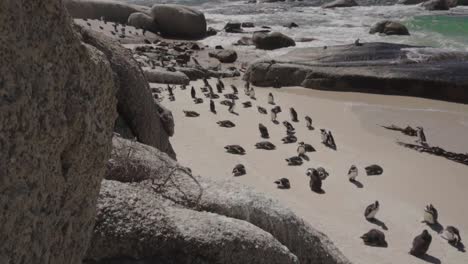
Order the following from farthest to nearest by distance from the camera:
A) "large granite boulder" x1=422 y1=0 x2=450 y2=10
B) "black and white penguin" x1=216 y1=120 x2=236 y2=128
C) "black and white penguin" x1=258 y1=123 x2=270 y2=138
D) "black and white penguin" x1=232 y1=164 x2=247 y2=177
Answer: "large granite boulder" x1=422 y1=0 x2=450 y2=10 < "black and white penguin" x1=216 y1=120 x2=236 y2=128 < "black and white penguin" x1=258 y1=123 x2=270 y2=138 < "black and white penguin" x1=232 y1=164 x2=247 y2=177

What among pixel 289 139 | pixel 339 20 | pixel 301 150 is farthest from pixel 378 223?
pixel 339 20

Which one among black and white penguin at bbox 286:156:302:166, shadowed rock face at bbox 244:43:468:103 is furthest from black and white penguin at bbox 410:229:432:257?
shadowed rock face at bbox 244:43:468:103

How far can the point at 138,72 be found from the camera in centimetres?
723

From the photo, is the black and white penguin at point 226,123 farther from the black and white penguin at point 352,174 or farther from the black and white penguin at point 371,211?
the black and white penguin at point 371,211

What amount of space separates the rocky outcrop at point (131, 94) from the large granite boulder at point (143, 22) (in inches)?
1068

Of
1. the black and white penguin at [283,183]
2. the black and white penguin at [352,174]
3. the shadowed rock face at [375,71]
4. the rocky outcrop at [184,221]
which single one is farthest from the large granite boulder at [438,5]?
the rocky outcrop at [184,221]

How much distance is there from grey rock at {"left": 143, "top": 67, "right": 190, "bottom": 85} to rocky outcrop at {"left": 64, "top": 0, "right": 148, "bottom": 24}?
15.2 meters

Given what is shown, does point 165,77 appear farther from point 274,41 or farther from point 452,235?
point 452,235

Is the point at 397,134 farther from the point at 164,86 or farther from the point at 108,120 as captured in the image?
the point at 108,120

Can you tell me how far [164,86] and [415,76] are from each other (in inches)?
322

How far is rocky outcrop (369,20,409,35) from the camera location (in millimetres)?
33647

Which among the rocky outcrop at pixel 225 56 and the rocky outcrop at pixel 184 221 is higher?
the rocky outcrop at pixel 184 221

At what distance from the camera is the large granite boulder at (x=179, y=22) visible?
33875 millimetres

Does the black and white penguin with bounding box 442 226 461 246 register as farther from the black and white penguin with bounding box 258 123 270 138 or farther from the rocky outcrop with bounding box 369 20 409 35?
the rocky outcrop with bounding box 369 20 409 35
